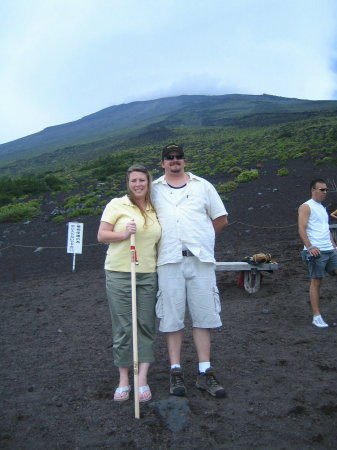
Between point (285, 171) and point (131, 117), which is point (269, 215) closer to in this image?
point (285, 171)

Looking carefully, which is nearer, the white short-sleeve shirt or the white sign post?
the white short-sleeve shirt

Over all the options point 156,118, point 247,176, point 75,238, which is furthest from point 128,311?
point 156,118

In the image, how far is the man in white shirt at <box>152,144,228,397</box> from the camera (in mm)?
2979

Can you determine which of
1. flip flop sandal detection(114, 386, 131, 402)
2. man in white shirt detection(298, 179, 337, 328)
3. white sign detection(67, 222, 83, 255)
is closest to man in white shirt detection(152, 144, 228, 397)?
flip flop sandal detection(114, 386, 131, 402)

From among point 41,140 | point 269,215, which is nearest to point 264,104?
point 41,140

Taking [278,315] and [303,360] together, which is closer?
[303,360]

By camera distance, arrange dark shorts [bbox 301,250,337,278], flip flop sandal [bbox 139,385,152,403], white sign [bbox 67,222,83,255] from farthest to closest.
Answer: white sign [bbox 67,222,83,255] → dark shorts [bbox 301,250,337,278] → flip flop sandal [bbox 139,385,152,403]

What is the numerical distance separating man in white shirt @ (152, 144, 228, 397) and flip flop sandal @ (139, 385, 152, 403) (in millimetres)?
174

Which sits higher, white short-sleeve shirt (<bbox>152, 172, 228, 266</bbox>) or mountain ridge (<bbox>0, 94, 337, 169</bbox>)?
mountain ridge (<bbox>0, 94, 337, 169</bbox>)

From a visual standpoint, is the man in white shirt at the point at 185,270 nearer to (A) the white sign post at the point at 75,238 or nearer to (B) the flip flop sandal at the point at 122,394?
(B) the flip flop sandal at the point at 122,394

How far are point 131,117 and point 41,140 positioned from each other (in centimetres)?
3416

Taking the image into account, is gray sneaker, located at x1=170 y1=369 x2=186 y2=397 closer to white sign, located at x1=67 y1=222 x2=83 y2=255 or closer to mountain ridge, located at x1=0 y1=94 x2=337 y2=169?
white sign, located at x1=67 y1=222 x2=83 y2=255

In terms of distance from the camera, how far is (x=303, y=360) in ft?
12.1

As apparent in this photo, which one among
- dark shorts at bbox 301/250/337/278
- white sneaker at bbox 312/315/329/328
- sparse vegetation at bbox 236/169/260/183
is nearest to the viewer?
dark shorts at bbox 301/250/337/278
